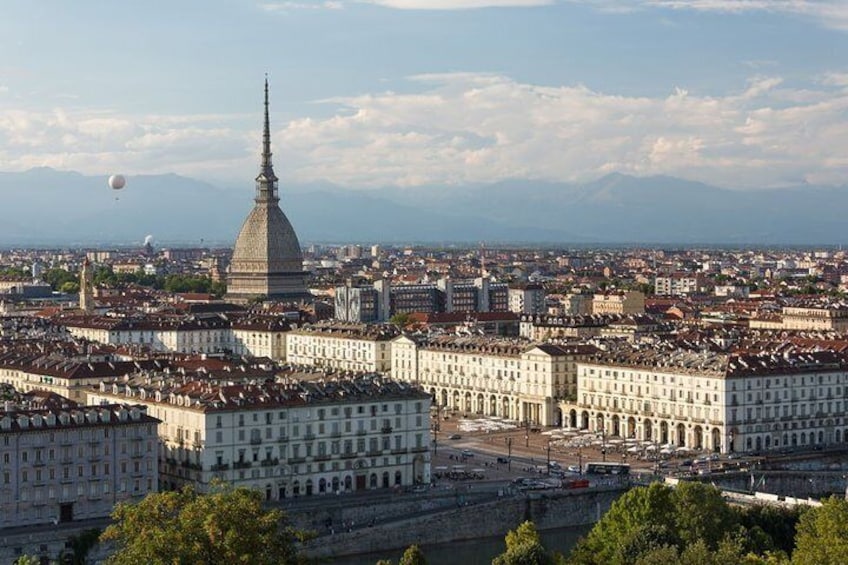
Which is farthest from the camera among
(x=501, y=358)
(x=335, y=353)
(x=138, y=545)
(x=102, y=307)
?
(x=102, y=307)

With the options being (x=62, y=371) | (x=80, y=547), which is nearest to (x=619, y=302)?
(x=62, y=371)

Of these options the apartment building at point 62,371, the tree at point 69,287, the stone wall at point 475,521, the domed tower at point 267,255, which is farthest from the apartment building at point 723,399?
the tree at point 69,287

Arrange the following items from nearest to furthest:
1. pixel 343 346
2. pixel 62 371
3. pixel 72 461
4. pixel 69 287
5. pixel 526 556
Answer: pixel 526 556, pixel 72 461, pixel 62 371, pixel 343 346, pixel 69 287

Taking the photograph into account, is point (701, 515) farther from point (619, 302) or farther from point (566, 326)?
point (619, 302)

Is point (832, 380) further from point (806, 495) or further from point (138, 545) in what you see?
point (138, 545)

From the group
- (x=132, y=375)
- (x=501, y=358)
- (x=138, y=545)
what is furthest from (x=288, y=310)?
(x=138, y=545)
